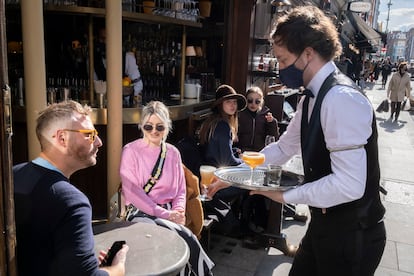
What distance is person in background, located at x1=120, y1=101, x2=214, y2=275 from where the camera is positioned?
322 cm

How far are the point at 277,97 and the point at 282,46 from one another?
4661 millimetres

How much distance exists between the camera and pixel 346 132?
1.72 m

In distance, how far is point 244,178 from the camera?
2553 millimetres

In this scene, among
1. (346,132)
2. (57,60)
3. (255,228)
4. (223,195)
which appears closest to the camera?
(346,132)

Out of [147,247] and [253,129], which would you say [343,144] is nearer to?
[147,247]

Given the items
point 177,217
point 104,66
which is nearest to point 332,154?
point 177,217

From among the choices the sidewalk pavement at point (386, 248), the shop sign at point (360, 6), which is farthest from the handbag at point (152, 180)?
the shop sign at point (360, 6)

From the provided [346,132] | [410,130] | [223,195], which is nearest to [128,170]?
[223,195]

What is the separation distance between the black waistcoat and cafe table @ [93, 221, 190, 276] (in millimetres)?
814

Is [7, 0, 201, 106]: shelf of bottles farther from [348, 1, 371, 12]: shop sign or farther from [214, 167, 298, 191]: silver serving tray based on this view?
[348, 1, 371, 12]: shop sign

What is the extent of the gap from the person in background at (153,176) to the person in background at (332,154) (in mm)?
1362

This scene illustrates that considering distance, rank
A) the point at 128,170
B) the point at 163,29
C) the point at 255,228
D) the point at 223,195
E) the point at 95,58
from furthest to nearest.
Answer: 1. the point at 163,29
2. the point at 95,58
3. the point at 255,228
4. the point at 223,195
5. the point at 128,170

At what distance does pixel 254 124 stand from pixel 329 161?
133 inches

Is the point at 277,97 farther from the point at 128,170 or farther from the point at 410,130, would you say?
the point at 410,130
